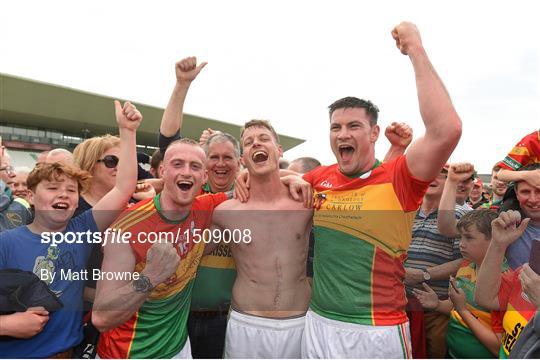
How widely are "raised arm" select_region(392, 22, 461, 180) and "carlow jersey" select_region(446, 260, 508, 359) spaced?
1196 millimetres

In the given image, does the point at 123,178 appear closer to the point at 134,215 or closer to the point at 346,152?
the point at 134,215

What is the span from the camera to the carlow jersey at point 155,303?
2.38m

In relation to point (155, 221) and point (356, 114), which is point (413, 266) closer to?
point (356, 114)

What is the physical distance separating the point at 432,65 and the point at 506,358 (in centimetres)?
190

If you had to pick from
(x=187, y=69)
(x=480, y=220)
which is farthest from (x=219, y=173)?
(x=480, y=220)

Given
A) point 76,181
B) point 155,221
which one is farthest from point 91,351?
point 76,181

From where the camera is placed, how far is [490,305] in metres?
2.64

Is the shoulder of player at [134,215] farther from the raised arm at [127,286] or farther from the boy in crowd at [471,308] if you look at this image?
the boy in crowd at [471,308]

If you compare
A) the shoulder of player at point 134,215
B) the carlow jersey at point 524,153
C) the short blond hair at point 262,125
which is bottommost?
the shoulder of player at point 134,215

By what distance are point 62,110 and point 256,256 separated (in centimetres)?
2399

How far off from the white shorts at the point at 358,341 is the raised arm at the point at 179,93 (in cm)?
202

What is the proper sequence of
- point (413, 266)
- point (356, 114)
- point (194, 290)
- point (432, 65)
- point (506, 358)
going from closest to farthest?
point (432, 65) < point (506, 358) < point (356, 114) < point (194, 290) < point (413, 266)

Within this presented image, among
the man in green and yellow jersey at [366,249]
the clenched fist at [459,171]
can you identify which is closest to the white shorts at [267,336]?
the man in green and yellow jersey at [366,249]

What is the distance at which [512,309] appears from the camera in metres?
2.40
